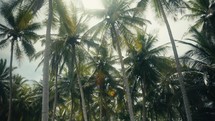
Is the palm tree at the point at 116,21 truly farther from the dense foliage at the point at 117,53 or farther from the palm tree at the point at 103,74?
the palm tree at the point at 103,74

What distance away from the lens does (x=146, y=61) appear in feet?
96.8

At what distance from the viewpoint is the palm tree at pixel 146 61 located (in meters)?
29.0

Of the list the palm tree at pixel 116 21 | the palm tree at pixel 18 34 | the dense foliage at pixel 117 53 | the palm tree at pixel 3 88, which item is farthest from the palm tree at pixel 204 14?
the palm tree at pixel 3 88

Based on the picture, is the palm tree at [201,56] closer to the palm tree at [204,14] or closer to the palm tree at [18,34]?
the palm tree at [204,14]

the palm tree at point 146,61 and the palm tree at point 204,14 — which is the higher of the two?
the palm tree at point 204,14

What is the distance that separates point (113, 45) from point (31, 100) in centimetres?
1960

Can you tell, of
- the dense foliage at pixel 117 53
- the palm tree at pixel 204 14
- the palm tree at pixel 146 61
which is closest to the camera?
the dense foliage at pixel 117 53

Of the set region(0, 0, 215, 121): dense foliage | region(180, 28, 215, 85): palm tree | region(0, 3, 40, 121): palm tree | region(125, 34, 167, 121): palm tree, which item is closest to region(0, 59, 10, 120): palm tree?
region(0, 0, 215, 121): dense foliage

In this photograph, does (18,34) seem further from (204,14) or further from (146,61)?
(204,14)

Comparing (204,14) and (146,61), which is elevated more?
(204,14)

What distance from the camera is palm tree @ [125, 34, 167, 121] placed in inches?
1141

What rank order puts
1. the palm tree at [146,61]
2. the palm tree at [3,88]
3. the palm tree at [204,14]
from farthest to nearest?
1. the palm tree at [3,88]
2. the palm tree at [146,61]
3. the palm tree at [204,14]

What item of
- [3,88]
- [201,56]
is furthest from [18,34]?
[201,56]

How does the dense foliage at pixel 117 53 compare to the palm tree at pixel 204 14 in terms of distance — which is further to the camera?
the palm tree at pixel 204 14
